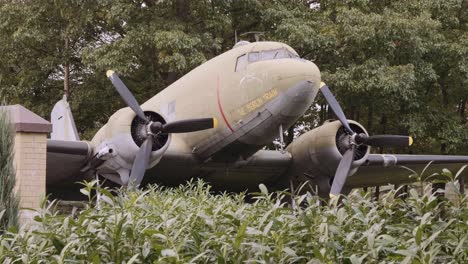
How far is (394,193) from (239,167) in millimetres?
11514

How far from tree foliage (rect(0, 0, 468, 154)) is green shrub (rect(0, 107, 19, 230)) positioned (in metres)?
14.1

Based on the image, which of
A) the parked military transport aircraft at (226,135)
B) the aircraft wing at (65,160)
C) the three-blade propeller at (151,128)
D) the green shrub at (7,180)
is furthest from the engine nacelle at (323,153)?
the green shrub at (7,180)

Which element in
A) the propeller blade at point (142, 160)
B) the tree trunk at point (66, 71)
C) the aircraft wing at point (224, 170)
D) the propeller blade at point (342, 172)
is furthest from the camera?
the tree trunk at point (66, 71)

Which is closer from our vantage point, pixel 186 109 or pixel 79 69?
pixel 186 109

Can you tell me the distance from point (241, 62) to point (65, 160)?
13.6 feet

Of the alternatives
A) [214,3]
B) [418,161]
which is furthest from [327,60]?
[418,161]

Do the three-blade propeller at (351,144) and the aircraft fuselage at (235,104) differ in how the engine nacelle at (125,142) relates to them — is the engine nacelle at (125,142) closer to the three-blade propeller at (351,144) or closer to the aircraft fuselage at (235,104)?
the aircraft fuselage at (235,104)

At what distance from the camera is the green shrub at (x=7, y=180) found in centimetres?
543

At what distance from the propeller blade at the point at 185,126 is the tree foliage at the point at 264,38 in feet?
21.1

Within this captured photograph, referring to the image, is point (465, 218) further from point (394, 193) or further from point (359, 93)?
point (359, 93)

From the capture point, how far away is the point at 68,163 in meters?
14.8

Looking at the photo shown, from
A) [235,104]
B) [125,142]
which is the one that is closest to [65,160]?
[125,142]

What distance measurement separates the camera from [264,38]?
73.3 feet

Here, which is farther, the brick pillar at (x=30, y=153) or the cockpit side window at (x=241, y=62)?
the cockpit side window at (x=241, y=62)
